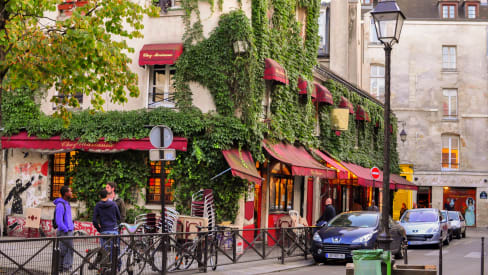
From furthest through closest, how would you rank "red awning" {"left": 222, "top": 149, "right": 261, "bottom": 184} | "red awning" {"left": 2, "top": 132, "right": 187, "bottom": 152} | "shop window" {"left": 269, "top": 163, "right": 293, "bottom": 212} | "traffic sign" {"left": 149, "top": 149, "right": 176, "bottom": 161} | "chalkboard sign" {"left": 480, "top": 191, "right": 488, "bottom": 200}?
1. "chalkboard sign" {"left": 480, "top": 191, "right": 488, "bottom": 200}
2. "shop window" {"left": 269, "top": 163, "right": 293, "bottom": 212}
3. "red awning" {"left": 2, "top": 132, "right": 187, "bottom": 152}
4. "red awning" {"left": 222, "top": 149, "right": 261, "bottom": 184}
5. "traffic sign" {"left": 149, "top": 149, "right": 176, "bottom": 161}

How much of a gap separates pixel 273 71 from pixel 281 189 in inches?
216

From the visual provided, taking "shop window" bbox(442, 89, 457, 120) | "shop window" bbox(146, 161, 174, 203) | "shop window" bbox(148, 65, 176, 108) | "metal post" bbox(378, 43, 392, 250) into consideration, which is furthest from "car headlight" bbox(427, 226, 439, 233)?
"shop window" bbox(442, 89, 457, 120)

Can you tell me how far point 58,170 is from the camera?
2120 cm

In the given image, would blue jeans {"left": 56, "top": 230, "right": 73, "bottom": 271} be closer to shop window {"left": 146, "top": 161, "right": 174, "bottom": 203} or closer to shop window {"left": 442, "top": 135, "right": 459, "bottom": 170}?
shop window {"left": 146, "top": 161, "right": 174, "bottom": 203}

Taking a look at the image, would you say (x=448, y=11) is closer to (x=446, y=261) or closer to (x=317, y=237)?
(x=446, y=261)

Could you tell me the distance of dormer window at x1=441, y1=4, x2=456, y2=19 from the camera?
48859 mm

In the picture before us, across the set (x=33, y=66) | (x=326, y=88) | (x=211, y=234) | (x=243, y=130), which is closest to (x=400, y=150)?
(x=326, y=88)

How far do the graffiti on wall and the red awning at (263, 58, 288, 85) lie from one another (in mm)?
7597

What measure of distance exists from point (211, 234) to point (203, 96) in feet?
20.3

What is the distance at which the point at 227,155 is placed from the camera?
62.4ft

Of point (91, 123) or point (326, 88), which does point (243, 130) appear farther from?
point (326, 88)

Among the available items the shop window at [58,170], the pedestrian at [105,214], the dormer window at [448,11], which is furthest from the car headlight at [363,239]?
the dormer window at [448,11]

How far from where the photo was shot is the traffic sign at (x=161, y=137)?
44.7ft

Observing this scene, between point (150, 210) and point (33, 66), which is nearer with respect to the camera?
point (33, 66)
